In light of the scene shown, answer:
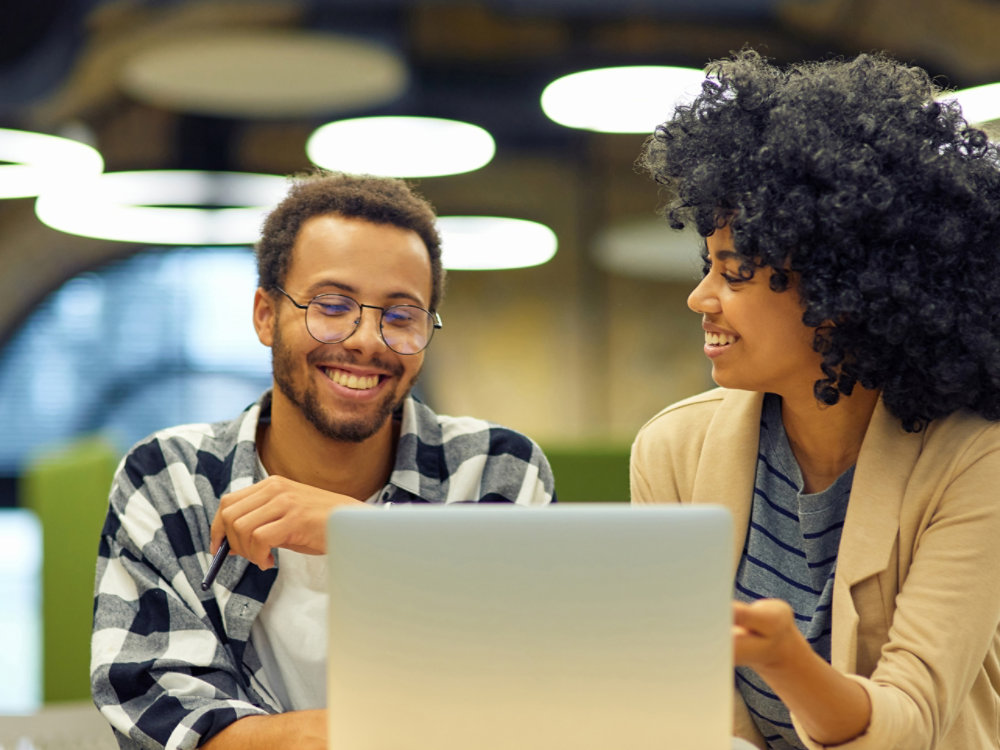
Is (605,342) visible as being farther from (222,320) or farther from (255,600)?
(255,600)

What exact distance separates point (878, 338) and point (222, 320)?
7812mm

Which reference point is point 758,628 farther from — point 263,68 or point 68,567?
point 263,68

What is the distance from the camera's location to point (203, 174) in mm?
6621

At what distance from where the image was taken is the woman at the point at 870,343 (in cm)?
126

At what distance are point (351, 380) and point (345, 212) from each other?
289 millimetres

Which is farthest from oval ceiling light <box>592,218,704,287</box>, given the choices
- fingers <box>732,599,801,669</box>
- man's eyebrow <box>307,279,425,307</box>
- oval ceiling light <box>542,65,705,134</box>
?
fingers <box>732,599,801,669</box>

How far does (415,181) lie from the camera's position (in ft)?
22.7

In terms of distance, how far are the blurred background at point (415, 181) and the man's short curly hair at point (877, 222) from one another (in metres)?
3.04

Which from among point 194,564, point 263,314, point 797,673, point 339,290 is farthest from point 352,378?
point 797,673

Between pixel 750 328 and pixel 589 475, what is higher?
pixel 750 328

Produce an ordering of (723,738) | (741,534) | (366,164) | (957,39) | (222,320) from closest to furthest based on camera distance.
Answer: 1. (723,738)
2. (741,534)
3. (366,164)
4. (957,39)
5. (222,320)

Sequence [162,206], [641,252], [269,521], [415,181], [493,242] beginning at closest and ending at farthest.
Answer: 1. [269,521]
2. [493,242]
3. [415,181]
4. [162,206]
5. [641,252]

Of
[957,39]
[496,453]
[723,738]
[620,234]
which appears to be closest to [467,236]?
[620,234]

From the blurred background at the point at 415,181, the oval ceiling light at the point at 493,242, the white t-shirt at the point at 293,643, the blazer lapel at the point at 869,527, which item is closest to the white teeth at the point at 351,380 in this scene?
the white t-shirt at the point at 293,643
